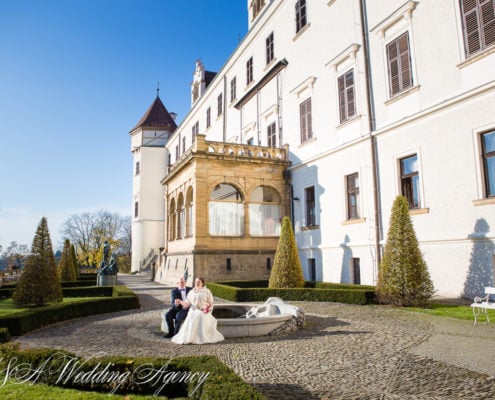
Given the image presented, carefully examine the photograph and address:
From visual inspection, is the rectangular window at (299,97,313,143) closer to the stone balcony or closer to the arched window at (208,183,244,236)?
the stone balcony

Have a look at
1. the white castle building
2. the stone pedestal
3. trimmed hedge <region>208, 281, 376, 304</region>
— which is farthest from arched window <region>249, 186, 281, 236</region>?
the stone pedestal

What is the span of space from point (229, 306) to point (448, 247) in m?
7.19

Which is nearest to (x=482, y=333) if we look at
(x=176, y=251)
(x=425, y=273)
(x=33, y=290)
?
(x=425, y=273)

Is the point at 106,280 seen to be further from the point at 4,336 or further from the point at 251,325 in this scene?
the point at 251,325

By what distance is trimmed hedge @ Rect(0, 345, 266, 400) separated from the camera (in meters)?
4.37

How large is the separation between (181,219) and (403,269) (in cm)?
1498

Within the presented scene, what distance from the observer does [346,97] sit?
1717 cm

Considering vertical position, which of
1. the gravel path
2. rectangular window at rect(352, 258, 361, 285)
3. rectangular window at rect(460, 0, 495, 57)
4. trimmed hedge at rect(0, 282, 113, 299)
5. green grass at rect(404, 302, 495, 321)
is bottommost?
the gravel path

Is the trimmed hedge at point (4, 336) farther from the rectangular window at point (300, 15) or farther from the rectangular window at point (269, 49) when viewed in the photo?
the rectangular window at point (269, 49)

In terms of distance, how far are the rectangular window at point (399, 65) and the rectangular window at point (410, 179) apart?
269cm

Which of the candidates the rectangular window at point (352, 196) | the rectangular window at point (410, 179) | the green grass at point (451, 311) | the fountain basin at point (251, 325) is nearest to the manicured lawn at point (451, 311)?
the green grass at point (451, 311)

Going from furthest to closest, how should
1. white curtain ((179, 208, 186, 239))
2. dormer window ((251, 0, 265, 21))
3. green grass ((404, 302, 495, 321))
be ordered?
dormer window ((251, 0, 265, 21))
white curtain ((179, 208, 186, 239))
green grass ((404, 302, 495, 321))

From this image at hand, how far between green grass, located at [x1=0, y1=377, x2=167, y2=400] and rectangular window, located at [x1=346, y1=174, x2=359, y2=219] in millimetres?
13726

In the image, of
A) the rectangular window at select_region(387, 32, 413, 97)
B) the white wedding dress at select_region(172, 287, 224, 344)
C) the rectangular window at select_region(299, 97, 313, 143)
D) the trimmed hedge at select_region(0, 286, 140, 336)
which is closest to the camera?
the white wedding dress at select_region(172, 287, 224, 344)
